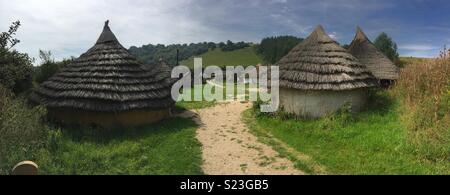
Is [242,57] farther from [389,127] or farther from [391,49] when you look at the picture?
[389,127]

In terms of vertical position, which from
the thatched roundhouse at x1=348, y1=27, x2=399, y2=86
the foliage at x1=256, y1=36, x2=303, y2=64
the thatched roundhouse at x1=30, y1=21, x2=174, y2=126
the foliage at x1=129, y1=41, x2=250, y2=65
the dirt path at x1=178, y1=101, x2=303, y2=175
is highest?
the foliage at x1=129, y1=41, x2=250, y2=65

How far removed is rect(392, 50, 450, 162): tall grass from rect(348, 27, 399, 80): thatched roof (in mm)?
5672

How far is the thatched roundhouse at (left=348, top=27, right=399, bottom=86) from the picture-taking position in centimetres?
2106

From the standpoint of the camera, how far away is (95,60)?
13.8 m

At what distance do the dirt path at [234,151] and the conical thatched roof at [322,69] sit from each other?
2.52 meters

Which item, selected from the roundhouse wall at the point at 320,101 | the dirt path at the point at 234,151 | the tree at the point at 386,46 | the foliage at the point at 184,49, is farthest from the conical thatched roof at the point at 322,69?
the foliage at the point at 184,49

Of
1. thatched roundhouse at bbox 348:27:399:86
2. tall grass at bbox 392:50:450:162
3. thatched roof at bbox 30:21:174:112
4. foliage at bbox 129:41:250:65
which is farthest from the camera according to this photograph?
foliage at bbox 129:41:250:65

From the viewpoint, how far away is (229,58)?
188 ft

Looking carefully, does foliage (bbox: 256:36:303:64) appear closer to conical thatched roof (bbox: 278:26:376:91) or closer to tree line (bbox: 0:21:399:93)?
tree line (bbox: 0:21:399:93)

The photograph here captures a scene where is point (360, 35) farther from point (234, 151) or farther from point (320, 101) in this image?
point (234, 151)

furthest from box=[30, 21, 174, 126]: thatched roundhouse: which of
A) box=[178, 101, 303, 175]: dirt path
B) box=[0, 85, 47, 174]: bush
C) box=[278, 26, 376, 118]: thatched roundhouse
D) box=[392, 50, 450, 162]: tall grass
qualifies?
box=[392, 50, 450, 162]: tall grass

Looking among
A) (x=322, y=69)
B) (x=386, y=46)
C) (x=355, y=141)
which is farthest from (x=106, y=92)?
(x=386, y=46)

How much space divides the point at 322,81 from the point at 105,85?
7.13 meters
